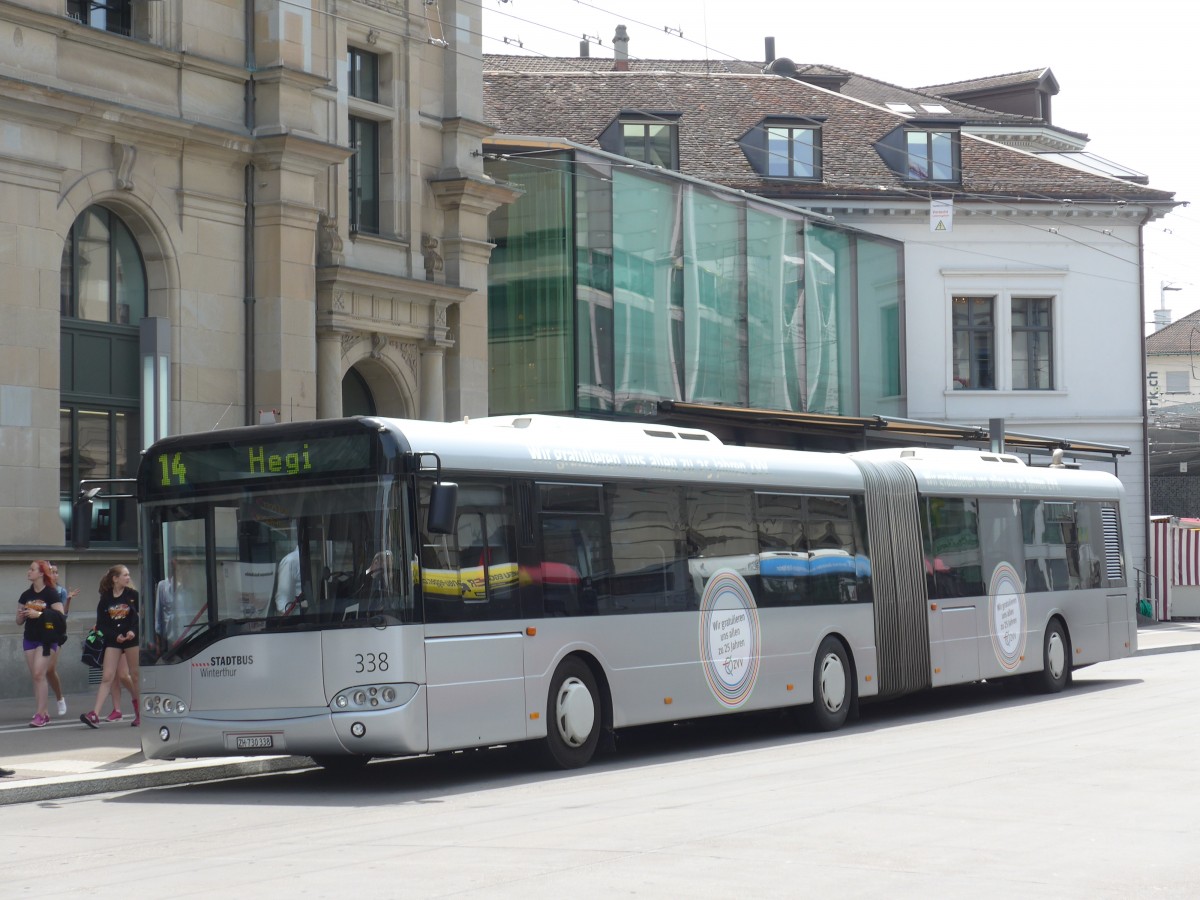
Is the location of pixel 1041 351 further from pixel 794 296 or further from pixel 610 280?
pixel 610 280

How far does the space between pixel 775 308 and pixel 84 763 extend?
23841 millimetres

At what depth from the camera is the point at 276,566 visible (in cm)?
1259

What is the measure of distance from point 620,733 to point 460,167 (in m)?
12.4

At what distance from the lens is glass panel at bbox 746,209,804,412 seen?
3506 cm

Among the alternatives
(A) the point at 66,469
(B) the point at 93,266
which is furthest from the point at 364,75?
(A) the point at 66,469

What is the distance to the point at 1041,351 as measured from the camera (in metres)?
45.0

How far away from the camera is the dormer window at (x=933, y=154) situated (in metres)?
44.3

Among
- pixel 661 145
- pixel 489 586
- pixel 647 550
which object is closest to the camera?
pixel 489 586

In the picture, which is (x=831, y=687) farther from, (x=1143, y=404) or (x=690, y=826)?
(x=1143, y=404)

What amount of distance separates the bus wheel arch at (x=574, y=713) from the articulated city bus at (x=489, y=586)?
23 millimetres

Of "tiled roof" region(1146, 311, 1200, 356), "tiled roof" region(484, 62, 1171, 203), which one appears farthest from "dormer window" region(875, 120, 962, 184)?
"tiled roof" region(1146, 311, 1200, 356)

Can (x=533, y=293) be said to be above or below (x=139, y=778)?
above

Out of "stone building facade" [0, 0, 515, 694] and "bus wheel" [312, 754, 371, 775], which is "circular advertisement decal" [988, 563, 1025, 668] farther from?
"bus wheel" [312, 754, 371, 775]

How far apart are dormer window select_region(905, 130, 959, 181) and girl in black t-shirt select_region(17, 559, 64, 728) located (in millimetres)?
30843
